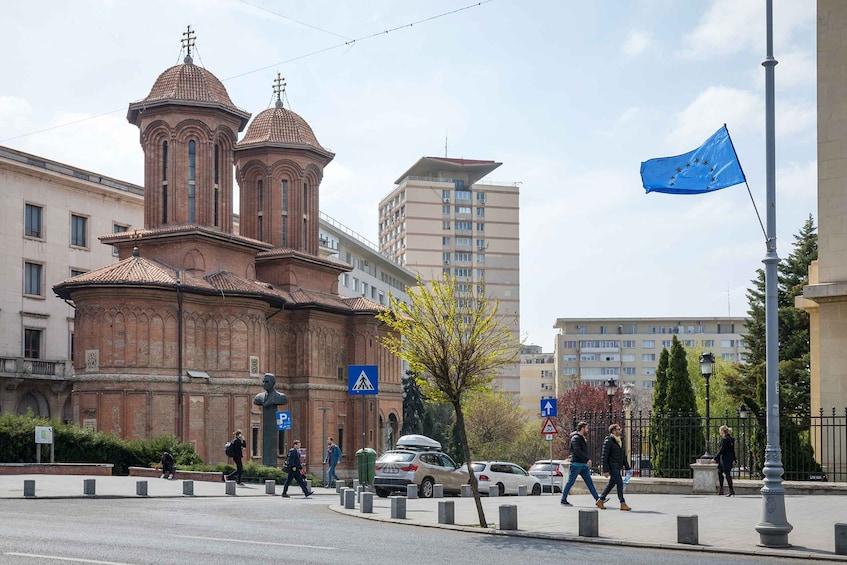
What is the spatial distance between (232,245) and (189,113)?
6.58 meters

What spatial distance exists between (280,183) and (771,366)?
44641mm

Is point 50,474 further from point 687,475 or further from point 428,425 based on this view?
point 428,425

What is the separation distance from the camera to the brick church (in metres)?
43.2

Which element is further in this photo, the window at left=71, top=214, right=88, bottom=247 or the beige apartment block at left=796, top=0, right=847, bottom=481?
the window at left=71, top=214, right=88, bottom=247

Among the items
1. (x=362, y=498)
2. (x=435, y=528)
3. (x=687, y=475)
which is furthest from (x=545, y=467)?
(x=435, y=528)

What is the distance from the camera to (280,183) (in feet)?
187

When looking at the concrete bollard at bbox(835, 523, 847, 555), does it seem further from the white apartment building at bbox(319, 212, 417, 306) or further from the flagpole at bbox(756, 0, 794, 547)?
the white apartment building at bbox(319, 212, 417, 306)

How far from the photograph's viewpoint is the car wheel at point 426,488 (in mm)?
28250

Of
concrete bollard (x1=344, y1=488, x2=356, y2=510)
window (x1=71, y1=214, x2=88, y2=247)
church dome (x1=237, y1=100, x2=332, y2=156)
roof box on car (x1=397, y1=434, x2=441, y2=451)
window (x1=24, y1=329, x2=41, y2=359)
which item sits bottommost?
roof box on car (x1=397, y1=434, x2=441, y2=451)

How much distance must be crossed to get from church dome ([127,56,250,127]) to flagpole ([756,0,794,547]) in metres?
37.4

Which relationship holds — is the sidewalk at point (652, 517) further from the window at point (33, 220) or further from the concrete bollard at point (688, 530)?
the window at point (33, 220)

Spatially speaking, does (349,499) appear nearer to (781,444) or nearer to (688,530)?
(688,530)

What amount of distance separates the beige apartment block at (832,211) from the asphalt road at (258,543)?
38.7ft

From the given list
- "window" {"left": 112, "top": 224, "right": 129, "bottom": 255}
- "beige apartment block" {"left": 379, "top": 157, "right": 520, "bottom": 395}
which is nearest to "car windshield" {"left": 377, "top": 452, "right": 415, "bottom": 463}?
"window" {"left": 112, "top": 224, "right": 129, "bottom": 255}
